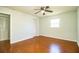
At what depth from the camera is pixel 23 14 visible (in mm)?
1643

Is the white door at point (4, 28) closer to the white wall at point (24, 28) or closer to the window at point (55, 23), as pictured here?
the white wall at point (24, 28)

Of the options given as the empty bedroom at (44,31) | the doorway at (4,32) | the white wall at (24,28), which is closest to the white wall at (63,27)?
the empty bedroom at (44,31)

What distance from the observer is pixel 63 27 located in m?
1.48

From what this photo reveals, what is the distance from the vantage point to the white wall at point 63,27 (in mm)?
1414

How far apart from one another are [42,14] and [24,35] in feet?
1.91

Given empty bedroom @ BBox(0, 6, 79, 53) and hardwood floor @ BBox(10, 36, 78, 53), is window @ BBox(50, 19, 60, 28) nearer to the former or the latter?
empty bedroom @ BBox(0, 6, 79, 53)

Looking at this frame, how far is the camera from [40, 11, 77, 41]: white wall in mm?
1414

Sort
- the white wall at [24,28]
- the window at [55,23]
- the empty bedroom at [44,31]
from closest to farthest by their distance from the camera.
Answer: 1. the empty bedroom at [44,31]
2. the window at [55,23]
3. the white wall at [24,28]

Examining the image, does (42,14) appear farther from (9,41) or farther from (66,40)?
(9,41)

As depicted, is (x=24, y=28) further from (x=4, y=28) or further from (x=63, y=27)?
(x=63, y=27)

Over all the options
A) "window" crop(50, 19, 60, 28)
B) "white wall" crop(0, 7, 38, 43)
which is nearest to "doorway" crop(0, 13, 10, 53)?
"white wall" crop(0, 7, 38, 43)

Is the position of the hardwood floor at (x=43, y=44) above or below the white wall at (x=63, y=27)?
below

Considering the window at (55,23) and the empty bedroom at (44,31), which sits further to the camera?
the window at (55,23)

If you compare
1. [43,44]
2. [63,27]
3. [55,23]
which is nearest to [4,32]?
[43,44]
